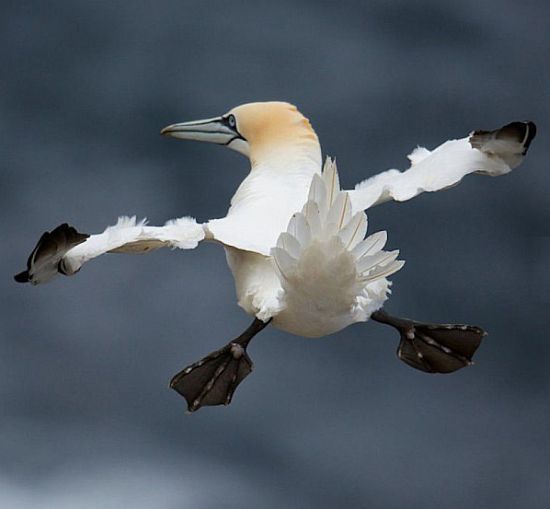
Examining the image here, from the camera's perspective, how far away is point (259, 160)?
13.1 metres

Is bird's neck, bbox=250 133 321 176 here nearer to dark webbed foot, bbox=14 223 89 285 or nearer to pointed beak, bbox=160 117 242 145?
pointed beak, bbox=160 117 242 145

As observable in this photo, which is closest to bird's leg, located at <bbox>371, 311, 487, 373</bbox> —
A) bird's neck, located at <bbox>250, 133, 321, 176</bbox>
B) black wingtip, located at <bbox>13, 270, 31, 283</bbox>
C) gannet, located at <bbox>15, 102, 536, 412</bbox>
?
gannet, located at <bbox>15, 102, 536, 412</bbox>

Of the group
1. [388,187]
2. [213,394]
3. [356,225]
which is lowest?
[213,394]

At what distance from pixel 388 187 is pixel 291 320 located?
3.75ft

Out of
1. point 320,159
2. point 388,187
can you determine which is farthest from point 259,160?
point 388,187

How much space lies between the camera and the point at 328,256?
1079cm

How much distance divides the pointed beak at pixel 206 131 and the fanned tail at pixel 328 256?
9.85 ft

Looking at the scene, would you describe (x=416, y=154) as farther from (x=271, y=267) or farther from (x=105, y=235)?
(x=105, y=235)

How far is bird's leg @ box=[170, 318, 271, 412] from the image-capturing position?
11.8m

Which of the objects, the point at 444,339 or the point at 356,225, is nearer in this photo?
the point at 356,225

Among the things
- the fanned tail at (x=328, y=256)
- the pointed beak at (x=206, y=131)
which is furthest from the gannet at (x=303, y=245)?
the pointed beak at (x=206, y=131)

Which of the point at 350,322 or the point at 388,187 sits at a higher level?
the point at 388,187

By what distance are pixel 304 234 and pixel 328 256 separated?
0.69 feet

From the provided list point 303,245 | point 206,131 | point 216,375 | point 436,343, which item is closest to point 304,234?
point 303,245
